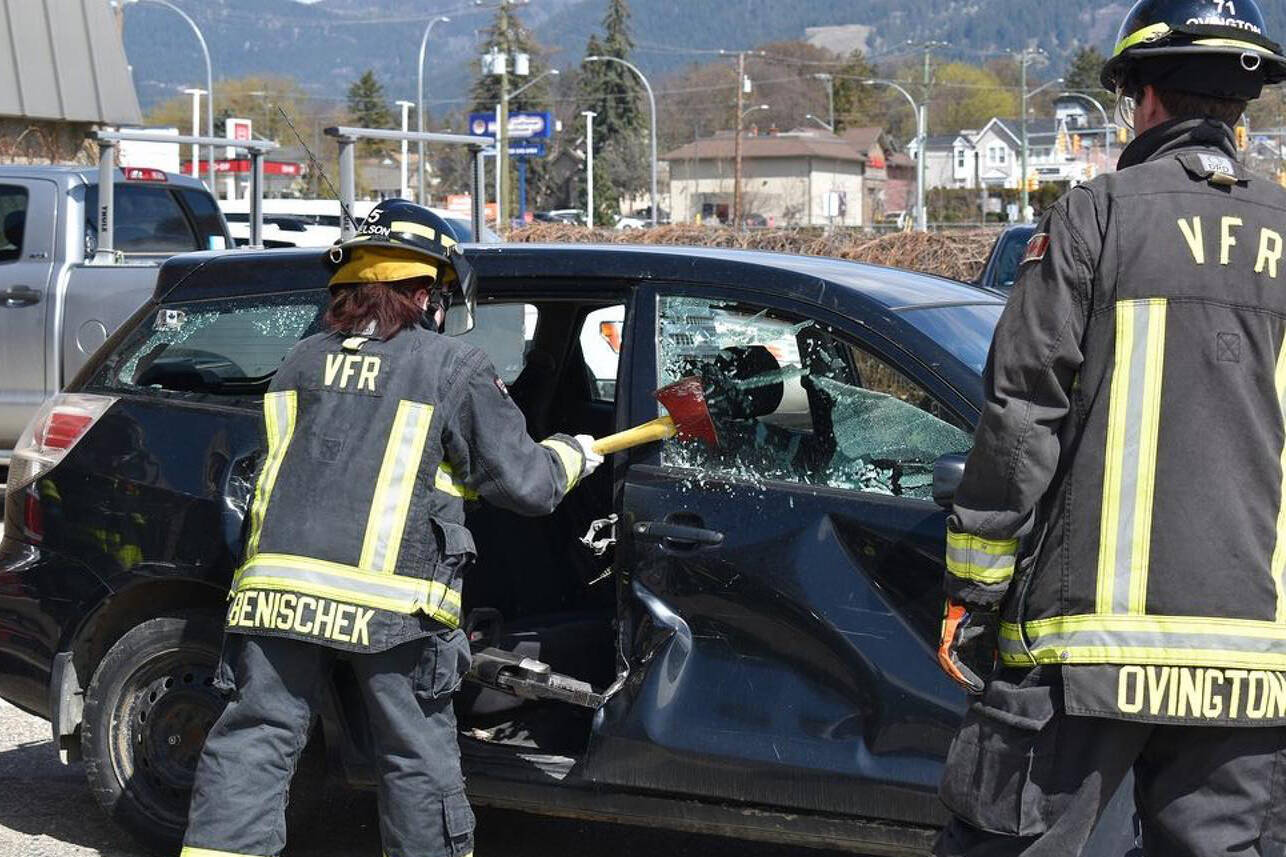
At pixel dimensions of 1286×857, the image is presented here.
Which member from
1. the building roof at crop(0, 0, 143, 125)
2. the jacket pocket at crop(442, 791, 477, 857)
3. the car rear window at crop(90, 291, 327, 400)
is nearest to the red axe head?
the jacket pocket at crop(442, 791, 477, 857)

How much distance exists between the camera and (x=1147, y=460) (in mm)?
2811

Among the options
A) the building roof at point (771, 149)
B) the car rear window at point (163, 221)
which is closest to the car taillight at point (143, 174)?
the car rear window at point (163, 221)

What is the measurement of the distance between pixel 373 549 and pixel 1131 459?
5.26 feet

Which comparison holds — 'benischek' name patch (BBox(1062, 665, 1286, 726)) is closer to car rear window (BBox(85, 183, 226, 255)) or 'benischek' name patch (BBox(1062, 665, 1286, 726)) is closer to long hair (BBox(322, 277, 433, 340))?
long hair (BBox(322, 277, 433, 340))

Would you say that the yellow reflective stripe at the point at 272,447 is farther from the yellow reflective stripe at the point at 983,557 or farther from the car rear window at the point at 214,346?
the yellow reflective stripe at the point at 983,557

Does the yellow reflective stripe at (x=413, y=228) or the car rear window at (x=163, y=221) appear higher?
the car rear window at (x=163, y=221)

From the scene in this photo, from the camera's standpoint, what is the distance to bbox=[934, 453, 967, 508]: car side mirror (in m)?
3.39

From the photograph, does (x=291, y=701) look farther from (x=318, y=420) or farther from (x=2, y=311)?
(x=2, y=311)

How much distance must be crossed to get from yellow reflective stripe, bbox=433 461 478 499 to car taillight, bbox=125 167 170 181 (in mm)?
7723

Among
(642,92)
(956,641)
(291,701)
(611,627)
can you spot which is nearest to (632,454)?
(611,627)

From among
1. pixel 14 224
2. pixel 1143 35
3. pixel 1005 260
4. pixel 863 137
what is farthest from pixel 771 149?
pixel 1143 35

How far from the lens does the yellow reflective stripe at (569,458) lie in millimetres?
3877

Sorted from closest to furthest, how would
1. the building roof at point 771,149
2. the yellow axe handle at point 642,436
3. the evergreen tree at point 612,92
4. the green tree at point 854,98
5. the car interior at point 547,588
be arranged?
the yellow axe handle at point 642,436 < the car interior at point 547,588 < the building roof at point 771,149 < the evergreen tree at point 612,92 < the green tree at point 854,98

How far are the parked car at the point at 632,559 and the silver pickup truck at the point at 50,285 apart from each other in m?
4.85
